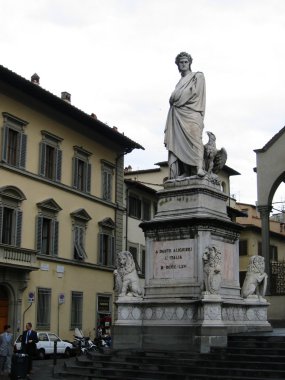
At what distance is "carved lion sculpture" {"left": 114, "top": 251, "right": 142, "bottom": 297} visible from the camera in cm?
1619

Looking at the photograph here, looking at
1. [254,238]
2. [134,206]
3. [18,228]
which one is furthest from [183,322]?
[254,238]

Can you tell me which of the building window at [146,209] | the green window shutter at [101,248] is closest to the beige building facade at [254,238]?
the building window at [146,209]

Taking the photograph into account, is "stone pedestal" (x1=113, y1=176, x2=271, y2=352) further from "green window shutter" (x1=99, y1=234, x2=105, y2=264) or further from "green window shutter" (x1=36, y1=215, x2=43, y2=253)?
"green window shutter" (x1=99, y1=234, x2=105, y2=264)

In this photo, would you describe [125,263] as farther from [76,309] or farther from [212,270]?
[76,309]

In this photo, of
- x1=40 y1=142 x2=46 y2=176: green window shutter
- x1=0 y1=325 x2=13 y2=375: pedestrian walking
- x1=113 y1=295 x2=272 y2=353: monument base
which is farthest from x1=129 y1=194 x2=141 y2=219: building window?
x1=113 y1=295 x2=272 y2=353: monument base

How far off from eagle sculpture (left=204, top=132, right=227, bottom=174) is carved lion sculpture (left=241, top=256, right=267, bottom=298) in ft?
8.32

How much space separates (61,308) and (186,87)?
2040 cm

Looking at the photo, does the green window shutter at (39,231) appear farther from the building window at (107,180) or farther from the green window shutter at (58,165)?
the building window at (107,180)

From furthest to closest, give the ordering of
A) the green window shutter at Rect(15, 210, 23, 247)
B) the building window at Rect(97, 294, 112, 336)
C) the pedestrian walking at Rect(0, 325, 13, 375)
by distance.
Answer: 1. the building window at Rect(97, 294, 112, 336)
2. the green window shutter at Rect(15, 210, 23, 247)
3. the pedestrian walking at Rect(0, 325, 13, 375)

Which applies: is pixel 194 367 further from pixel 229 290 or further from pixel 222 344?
pixel 229 290

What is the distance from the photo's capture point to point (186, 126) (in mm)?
17094

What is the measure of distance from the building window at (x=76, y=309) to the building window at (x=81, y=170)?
19.7ft

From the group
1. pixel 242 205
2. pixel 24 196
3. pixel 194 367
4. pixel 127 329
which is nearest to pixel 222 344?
pixel 194 367

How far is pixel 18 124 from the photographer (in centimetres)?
3312
